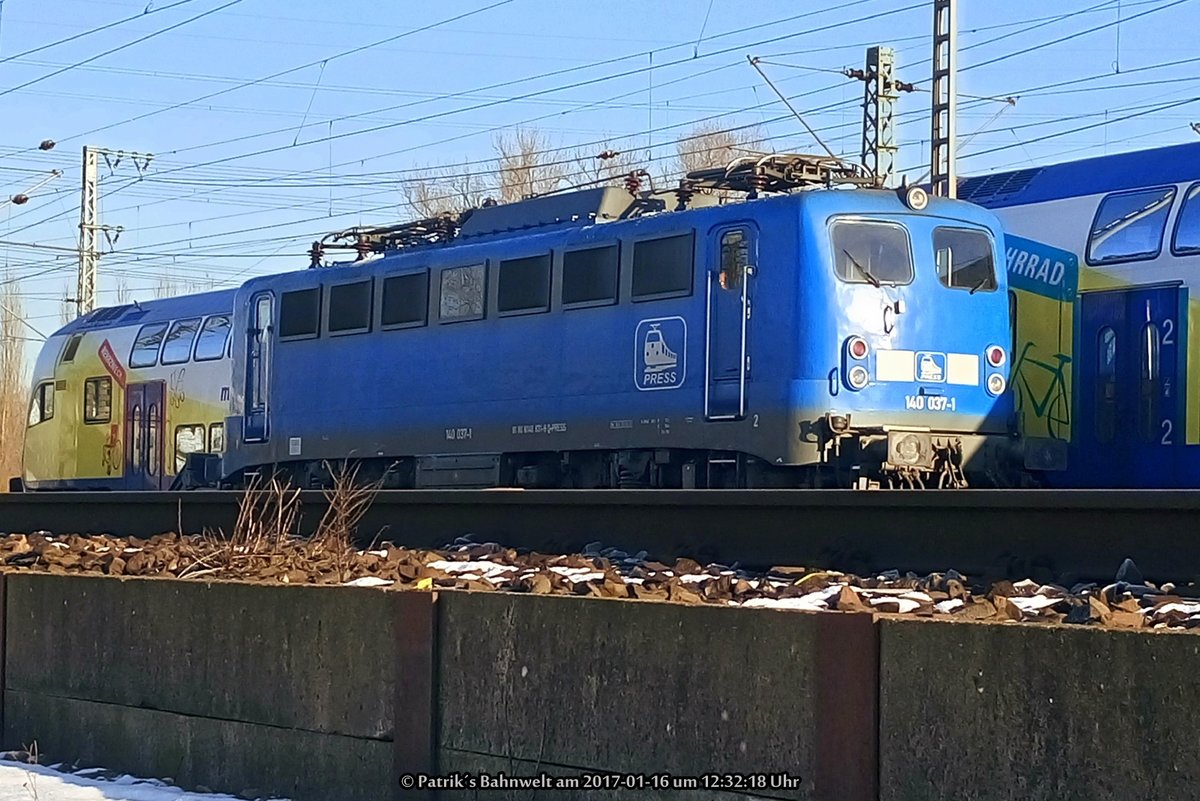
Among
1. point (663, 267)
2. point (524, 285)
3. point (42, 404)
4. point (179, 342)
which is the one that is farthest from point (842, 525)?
point (42, 404)

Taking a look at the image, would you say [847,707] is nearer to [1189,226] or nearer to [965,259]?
[965,259]

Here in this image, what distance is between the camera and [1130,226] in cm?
1588

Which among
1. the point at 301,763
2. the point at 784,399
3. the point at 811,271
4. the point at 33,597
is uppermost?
the point at 811,271

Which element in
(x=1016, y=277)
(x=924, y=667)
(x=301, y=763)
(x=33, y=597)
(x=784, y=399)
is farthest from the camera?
(x=1016, y=277)

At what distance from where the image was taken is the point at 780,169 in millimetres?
14969

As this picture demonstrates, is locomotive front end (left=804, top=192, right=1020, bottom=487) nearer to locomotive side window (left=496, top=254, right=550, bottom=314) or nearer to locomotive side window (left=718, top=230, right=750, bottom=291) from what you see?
locomotive side window (left=718, top=230, right=750, bottom=291)

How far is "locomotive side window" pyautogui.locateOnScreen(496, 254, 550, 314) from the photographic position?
51.1 ft

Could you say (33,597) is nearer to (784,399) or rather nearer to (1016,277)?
(784,399)

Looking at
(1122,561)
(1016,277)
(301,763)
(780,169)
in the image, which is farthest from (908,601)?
(1016,277)

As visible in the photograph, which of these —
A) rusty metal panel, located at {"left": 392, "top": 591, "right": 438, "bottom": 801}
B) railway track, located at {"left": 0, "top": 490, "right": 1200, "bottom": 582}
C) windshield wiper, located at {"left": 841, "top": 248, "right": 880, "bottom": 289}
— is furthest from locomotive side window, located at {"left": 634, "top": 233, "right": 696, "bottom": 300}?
rusty metal panel, located at {"left": 392, "top": 591, "right": 438, "bottom": 801}

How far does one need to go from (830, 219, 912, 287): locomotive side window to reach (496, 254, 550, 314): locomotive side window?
309 cm

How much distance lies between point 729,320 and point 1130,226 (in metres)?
4.67

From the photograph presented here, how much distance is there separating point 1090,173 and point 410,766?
40.1 ft

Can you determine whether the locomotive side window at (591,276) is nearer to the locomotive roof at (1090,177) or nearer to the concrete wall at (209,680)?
the locomotive roof at (1090,177)
